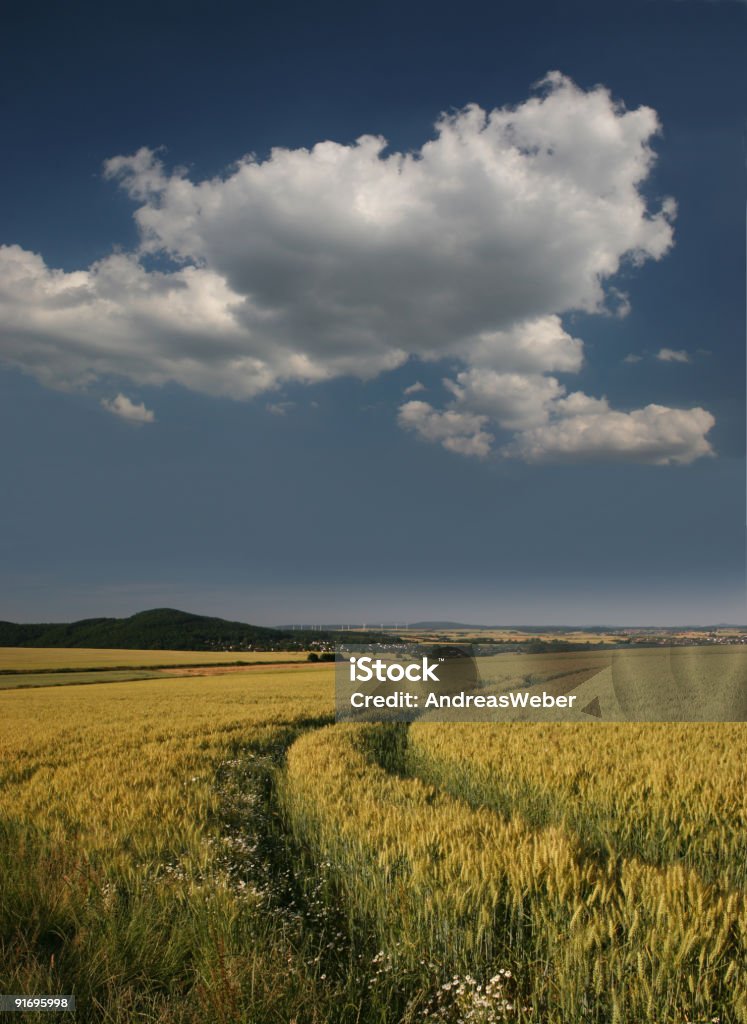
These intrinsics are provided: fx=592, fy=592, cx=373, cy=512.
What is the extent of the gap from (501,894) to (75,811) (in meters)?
5.69

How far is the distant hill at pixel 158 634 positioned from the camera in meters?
101

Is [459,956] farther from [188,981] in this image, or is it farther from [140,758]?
[140,758]

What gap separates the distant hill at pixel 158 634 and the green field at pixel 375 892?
8726 cm

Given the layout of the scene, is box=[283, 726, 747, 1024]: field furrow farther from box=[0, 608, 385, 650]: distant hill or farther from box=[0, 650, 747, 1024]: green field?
box=[0, 608, 385, 650]: distant hill

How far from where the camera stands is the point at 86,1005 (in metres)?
3.56

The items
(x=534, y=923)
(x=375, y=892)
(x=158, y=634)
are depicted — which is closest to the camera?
(x=534, y=923)

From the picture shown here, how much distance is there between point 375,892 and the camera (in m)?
5.21

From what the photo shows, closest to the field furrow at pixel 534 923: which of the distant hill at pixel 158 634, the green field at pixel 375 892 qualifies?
the green field at pixel 375 892

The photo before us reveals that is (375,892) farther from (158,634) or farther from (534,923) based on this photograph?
(158,634)

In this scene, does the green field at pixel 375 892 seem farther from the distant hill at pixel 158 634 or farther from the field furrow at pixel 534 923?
the distant hill at pixel 158 634

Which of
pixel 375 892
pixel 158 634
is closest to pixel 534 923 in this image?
pixel 375 892

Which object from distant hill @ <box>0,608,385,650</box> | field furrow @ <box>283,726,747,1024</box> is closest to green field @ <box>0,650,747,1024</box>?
field furrow @ <box>283,726,747,1024</box>

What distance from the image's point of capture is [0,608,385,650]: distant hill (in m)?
101

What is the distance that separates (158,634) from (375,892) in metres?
112
